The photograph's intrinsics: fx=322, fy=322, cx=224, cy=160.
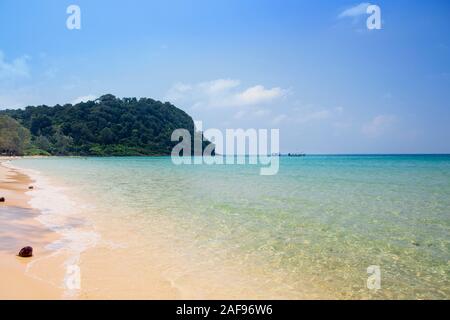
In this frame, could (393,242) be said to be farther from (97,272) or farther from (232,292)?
(97,272)

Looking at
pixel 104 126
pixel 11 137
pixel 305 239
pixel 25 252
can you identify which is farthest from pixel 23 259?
pixel 104 126

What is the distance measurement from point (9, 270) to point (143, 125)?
578ft

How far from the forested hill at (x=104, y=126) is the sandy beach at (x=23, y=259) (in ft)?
488

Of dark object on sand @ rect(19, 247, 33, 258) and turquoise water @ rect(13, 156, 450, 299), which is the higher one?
dark object on sand @ rect(19, 247, 33, 258)

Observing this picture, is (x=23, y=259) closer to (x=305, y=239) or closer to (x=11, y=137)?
(x=305, y=239)

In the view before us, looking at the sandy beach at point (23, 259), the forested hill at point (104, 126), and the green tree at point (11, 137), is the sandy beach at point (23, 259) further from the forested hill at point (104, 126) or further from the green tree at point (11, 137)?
the forested hill at point (104, 126)

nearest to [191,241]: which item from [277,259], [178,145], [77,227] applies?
[277,259]

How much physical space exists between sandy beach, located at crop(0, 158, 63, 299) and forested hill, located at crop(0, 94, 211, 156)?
148600 millimetres

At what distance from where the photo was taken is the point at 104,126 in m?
169

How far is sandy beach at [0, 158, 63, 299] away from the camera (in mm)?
5071

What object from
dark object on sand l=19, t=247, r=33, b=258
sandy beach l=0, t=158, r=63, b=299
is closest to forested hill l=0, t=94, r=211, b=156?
sandy beach l=0, t=158, r=63, b=299

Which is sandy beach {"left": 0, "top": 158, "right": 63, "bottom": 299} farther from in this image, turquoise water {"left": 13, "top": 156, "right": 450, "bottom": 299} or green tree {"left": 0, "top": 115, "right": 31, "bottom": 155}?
green tree {"left": 0, "top": 115, "right": 31, "bottom": 155}

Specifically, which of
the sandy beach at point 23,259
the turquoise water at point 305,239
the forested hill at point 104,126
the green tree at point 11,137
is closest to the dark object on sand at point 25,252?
the sandy beach at point 23,259

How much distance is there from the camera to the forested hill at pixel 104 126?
15764cm
